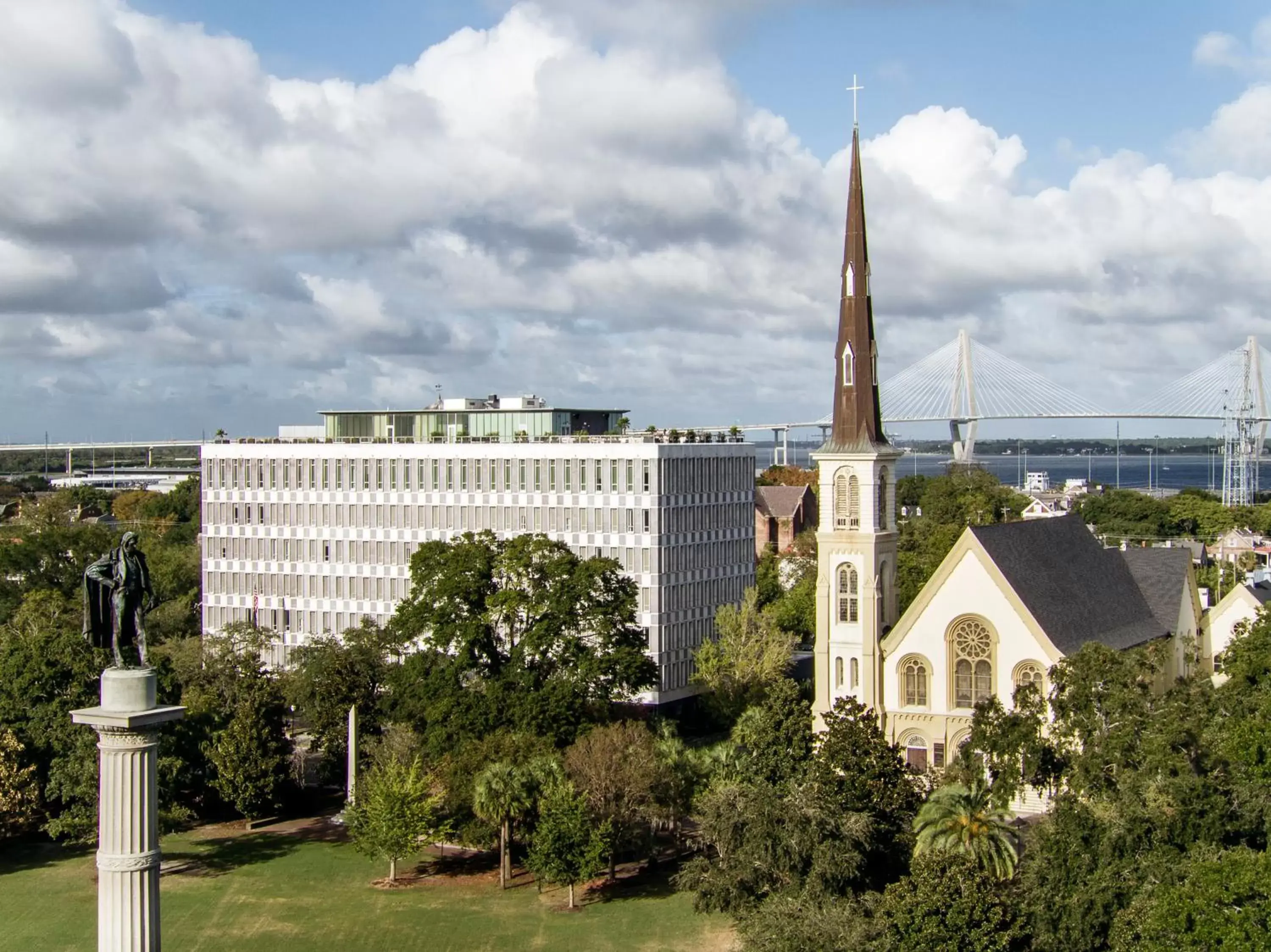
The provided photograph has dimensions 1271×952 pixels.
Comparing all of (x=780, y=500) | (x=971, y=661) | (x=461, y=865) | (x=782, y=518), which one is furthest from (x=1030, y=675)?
(x=780, y=500)

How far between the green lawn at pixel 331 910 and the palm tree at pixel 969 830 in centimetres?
892

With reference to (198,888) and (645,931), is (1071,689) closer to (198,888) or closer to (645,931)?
(645,931)

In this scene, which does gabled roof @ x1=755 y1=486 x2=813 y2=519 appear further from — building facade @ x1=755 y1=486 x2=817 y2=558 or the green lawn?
the green lawn

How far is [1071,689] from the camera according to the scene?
59.2 meters

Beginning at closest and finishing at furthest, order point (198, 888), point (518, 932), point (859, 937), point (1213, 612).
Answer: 1. point (859, 937)
2. point (518, 932)
3. point (198, 888)
4. point (1213, 612)

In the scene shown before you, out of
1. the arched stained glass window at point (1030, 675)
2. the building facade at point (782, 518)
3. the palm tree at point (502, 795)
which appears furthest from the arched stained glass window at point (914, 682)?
the building facade at point (782, 518)

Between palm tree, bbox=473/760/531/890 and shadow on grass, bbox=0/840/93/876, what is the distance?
18810 millimetres

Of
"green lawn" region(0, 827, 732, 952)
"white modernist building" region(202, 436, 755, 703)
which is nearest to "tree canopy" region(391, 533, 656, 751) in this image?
"green lawn" region(0, 827, 732, 952)

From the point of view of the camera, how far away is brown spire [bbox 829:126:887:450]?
71.9 metres

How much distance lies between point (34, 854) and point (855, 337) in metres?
43.1

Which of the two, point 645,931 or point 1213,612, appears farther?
point 1213,612

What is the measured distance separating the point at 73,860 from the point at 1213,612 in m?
59.4

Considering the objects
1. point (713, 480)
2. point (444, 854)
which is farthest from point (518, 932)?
point (713, 480)

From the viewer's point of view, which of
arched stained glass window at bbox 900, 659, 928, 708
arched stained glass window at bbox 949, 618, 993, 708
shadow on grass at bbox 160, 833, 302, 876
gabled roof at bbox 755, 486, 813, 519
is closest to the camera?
shadow on grass at bbox 160, 833, 302, 876
